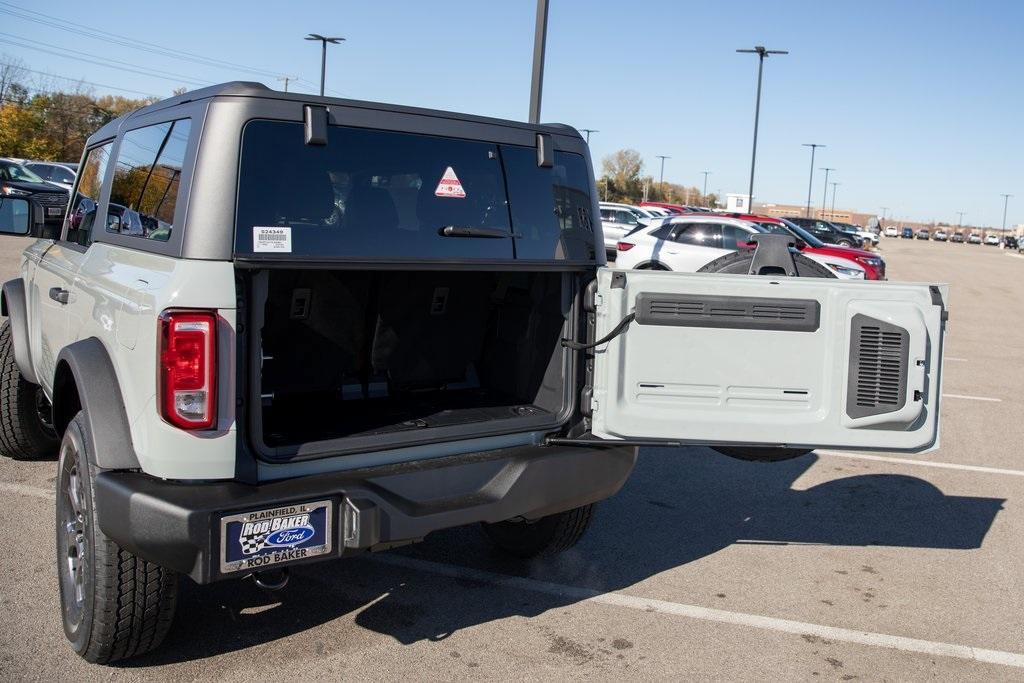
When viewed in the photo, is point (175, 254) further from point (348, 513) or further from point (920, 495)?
point (920, 495)

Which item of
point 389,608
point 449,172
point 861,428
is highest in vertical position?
point 449,172

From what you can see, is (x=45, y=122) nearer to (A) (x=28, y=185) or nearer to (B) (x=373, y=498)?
(A) (x=28, y=185)

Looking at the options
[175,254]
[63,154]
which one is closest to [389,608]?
[175,254]

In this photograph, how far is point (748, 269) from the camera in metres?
4.66

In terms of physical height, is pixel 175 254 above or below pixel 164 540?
above

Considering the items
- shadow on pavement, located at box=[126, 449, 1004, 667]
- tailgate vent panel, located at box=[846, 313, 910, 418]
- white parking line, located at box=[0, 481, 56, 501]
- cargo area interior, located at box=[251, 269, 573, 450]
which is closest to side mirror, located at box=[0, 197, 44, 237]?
white parking line, located at box=[0, 481, 56, 501]

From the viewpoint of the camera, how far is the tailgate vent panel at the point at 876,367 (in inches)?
151

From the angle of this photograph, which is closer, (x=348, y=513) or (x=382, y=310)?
(x=348, y=513)

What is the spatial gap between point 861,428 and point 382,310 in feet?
7.10

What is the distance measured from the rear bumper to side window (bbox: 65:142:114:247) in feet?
5.83

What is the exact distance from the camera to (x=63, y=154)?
4947 centimetres

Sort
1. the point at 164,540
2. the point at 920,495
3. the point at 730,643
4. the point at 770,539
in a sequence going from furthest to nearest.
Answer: the point at 920,495 → the point at 770,539 → the point at 730,643 → the point at 164,540

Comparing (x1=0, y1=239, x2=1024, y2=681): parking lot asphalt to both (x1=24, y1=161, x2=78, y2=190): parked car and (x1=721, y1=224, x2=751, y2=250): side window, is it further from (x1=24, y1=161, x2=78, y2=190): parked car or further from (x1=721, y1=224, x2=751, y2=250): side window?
(x1=24, y1=161, x2=78, y2=190): parked car

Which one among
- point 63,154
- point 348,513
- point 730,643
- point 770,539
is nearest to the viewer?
point 348,513
